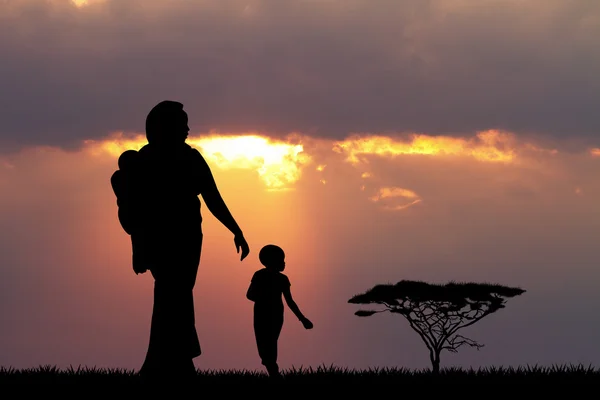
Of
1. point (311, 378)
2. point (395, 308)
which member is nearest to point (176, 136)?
point (311, 378)

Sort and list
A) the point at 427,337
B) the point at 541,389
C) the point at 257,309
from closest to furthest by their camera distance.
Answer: the point at 541,389 → the point at 257,309 → the point at 427,337

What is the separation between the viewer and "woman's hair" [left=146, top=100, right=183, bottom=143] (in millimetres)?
12430

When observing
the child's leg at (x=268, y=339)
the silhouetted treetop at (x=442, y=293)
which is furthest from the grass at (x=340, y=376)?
the silhouetted treetop at (x=442, y=293)

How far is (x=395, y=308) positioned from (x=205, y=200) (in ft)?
79.2

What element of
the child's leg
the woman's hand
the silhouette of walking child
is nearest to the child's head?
the silhouette of walking child

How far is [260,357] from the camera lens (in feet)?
52.4

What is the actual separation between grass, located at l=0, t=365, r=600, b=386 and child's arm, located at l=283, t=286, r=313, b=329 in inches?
38.0

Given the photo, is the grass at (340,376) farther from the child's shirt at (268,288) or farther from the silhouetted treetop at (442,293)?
the silhouetted treetop at (442,293)

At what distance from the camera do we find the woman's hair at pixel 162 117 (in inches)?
489

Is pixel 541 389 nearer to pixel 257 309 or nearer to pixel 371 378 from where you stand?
pixel 371 378

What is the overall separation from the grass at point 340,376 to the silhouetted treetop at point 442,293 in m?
17.9

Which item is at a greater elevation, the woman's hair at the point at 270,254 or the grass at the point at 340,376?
the woman's hair at the point at 270,254

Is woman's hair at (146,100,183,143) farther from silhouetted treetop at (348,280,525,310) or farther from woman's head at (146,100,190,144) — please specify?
silhouetted treetop at (348,280,525,310)

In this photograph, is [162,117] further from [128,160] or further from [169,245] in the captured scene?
[169,245]
